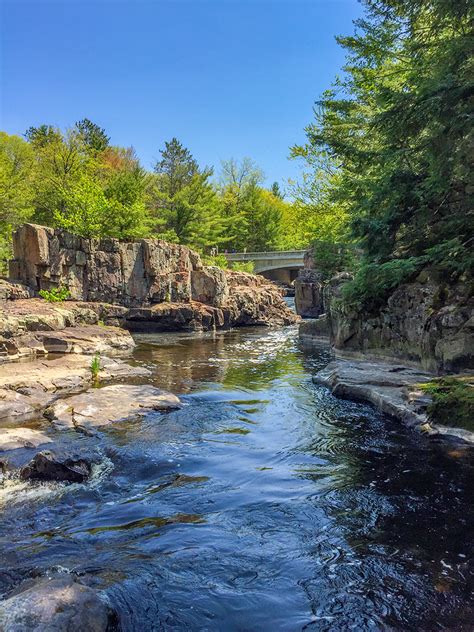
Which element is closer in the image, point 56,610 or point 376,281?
point 56,610

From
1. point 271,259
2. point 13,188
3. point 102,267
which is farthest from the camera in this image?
point 271,259

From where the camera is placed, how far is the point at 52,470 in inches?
234

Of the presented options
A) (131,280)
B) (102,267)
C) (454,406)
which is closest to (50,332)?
(102,267)

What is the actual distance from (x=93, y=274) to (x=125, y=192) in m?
7.90

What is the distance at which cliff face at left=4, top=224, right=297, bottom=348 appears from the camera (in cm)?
2362

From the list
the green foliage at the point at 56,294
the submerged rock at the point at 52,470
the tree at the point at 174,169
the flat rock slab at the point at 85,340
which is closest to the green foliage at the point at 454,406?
the submerged rock at the point at 52,470

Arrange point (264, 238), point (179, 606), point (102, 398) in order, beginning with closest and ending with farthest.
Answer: point (179, 606) < point (102, 398) < point (264, 238)

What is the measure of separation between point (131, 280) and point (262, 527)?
2297 cm

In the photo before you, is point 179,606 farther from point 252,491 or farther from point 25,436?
point 25,436

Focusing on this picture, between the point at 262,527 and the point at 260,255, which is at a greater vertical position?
the point at 260,255

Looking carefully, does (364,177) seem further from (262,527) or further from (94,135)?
(94,135)

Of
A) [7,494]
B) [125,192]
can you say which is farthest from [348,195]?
[125,192]

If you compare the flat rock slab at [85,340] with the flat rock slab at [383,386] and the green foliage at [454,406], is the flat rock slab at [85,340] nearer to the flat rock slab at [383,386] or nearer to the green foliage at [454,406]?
the flat rock slab at [383,386]

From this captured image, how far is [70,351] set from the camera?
16.4 m
